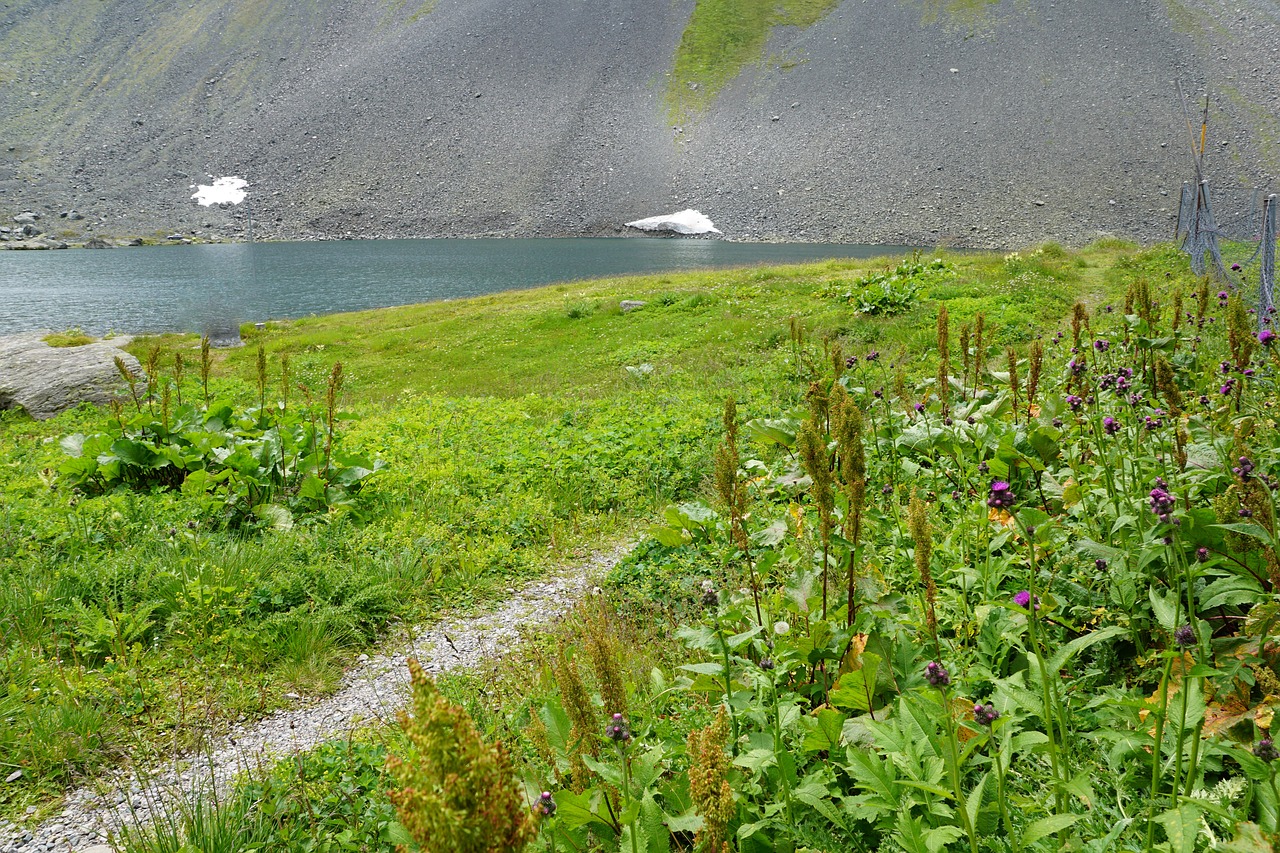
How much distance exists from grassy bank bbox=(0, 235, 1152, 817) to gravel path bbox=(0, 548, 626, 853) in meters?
0.21

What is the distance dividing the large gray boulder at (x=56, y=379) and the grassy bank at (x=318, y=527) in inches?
29.8

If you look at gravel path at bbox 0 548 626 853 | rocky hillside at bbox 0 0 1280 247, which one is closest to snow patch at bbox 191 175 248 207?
rocky hillside at bbox 0 0 1280 247

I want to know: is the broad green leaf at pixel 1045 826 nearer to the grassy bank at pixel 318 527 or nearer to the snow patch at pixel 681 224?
the grassy bank at pixel 318 527

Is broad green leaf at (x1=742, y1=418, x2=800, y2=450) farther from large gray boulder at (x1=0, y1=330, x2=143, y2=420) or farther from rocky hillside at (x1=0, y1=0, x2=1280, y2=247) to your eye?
rocky hillside at (x1=0, y1=0, x2=1280, y2=247)

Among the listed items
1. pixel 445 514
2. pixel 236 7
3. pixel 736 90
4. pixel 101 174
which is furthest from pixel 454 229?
pixel 445 514

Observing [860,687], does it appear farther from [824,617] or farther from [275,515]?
[275,515]

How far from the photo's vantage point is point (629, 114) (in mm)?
132750

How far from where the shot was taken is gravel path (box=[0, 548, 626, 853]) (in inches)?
162

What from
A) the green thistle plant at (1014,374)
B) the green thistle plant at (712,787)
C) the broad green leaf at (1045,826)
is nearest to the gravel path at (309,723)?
the green thistle plant at (712,787)

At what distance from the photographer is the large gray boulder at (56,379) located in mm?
→ 15938

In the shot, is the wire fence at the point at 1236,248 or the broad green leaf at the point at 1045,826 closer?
the broad green leaf at the point at 1045,826

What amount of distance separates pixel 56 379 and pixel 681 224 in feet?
336

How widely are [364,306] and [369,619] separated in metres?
45.7

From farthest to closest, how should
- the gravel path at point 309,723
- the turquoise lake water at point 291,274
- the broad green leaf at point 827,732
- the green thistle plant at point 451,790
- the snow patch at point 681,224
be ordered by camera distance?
the snow patch at point 681,224 → the turquoise lake water at point 291,274 → the gravel path at point 309,723 → the broad green leaf at point 827,732 → the green thistle plant at point 451,790
